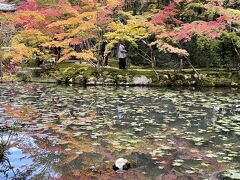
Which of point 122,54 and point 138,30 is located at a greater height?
point 138,30

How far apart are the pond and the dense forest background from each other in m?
5.12

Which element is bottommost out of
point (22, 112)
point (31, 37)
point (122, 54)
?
point (22, 112)

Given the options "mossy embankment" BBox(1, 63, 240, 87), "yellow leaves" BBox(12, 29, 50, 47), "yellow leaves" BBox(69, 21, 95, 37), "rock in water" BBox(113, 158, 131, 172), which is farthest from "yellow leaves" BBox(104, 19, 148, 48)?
"rock in water" BBox(113, 158, 131, 172)

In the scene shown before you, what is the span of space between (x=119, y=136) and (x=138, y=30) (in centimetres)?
1151

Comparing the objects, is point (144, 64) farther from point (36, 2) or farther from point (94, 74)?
point (36, 2)

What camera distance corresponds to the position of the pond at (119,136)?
6426 mm

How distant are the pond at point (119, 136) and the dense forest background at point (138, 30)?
5.12 metres

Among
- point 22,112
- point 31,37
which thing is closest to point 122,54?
point 31,37

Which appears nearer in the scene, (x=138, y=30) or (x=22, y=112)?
(x=22, y=112)

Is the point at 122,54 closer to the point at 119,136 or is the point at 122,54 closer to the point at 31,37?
the point at 31,37

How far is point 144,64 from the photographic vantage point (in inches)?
941

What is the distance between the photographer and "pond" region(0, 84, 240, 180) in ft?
21.1

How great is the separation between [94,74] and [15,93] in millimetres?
5281

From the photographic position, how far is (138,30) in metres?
19.3
